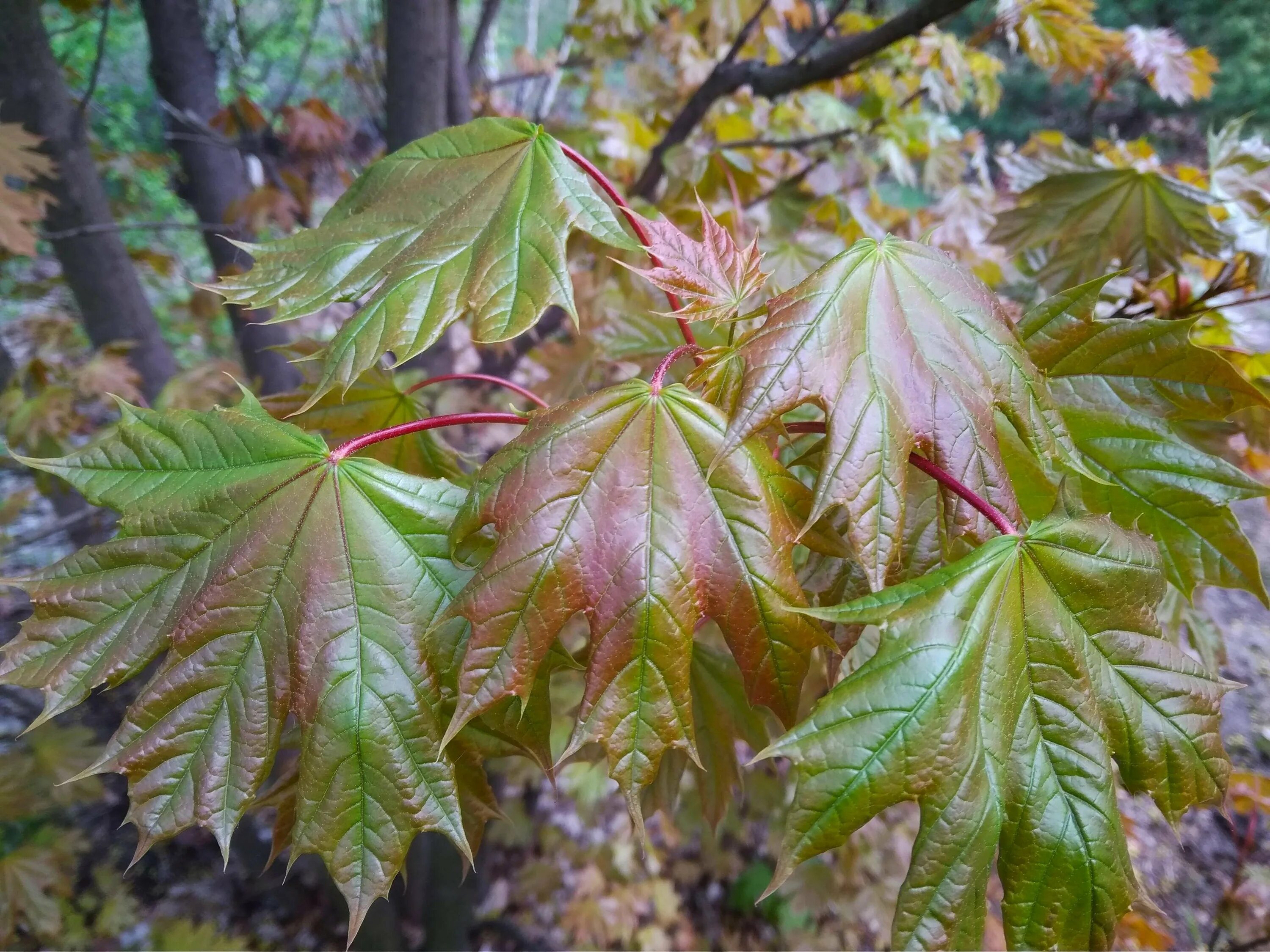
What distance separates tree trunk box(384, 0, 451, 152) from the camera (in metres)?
2.14

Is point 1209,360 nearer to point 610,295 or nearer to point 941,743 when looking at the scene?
point 941,743

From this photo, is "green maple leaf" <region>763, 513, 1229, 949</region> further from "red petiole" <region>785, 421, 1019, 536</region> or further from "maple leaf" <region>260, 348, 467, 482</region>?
"maple leaf" <region>260, 348, 467, 482</region>

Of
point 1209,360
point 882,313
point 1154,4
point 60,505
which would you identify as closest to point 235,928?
point 60,505

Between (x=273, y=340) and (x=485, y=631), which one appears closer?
(x=485, y=631)

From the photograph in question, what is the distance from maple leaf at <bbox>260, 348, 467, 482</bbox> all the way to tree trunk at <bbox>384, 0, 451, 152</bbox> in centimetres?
129

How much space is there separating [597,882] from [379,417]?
251 cm

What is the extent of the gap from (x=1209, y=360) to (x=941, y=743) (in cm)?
72

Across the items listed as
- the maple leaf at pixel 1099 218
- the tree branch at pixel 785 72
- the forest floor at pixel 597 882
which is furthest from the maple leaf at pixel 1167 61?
the forest floor at pixel 597 882

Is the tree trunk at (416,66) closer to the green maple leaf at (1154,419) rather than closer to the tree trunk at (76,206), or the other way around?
the tree trunk at (76,206)

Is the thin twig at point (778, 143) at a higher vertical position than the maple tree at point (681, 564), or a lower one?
higher

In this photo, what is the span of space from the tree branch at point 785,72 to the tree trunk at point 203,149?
156 centimetres

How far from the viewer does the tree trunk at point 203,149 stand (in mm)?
2518

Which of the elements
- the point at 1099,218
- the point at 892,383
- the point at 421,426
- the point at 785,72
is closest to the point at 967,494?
the point at 892,383

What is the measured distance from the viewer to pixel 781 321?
2.62 ft
